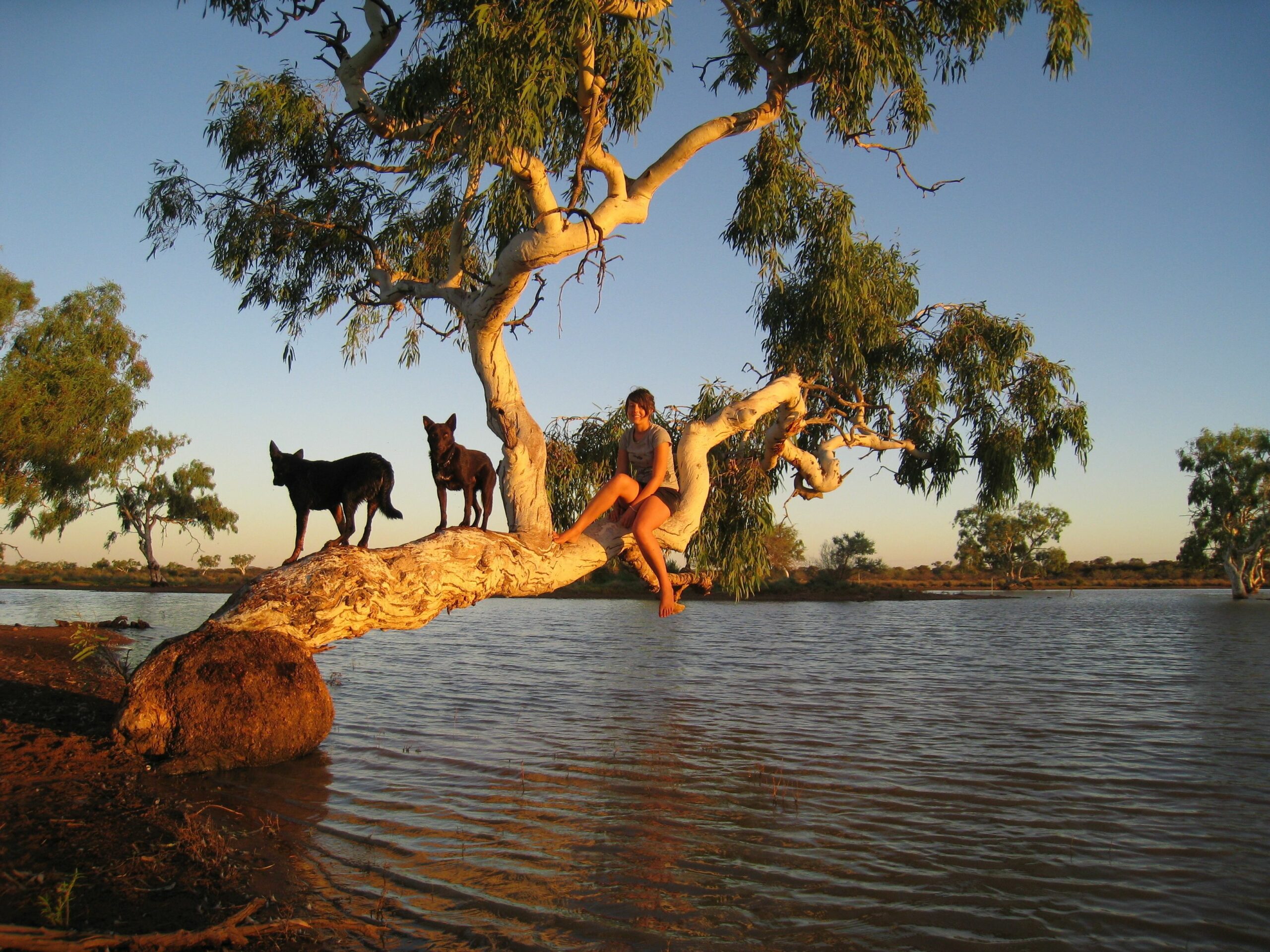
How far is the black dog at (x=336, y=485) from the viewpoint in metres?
5.58

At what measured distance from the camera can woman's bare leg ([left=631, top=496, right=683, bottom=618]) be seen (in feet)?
18.8

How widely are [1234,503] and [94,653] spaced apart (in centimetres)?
4409

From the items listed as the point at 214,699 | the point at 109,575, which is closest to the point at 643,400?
the point at 214,699

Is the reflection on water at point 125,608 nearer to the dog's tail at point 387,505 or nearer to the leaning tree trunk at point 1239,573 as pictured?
the dog's tail at point 387,505

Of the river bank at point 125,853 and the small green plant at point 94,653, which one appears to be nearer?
the river bank at point 125,853

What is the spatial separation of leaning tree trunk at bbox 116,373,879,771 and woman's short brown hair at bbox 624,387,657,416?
1084mm

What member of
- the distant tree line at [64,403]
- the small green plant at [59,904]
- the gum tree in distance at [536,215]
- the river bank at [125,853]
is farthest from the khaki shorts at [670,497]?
the distant tree line at [64,403]

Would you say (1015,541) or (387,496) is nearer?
(387,496)

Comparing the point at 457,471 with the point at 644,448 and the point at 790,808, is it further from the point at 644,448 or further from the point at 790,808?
the point at 790,808

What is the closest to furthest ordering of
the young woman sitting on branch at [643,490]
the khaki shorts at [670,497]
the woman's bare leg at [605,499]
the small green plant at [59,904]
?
1. the small green plant at [59,904]
2. the woman's bare leg at [605,499]
3. the young woman sitting on branch at [643,490]
4. the khaki shorts at [670,497]

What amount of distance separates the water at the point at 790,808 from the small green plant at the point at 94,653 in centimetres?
208

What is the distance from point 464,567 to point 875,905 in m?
3.05

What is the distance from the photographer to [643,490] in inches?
229

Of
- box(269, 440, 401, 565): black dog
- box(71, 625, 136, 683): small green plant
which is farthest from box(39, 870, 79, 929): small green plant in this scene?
box(71, 625, 136, 683): small green plant
